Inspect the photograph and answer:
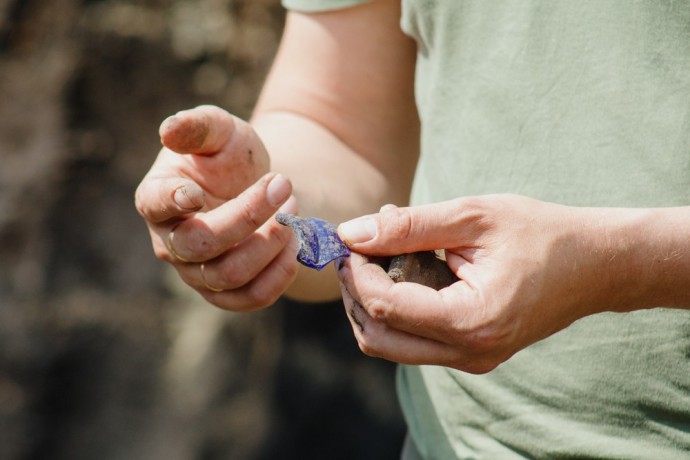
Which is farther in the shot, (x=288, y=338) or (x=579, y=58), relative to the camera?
(x=288, y=338)

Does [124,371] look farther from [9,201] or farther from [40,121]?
[40,121]

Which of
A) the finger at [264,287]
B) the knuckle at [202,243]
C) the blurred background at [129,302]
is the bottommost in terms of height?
the blurred background at [129,302]

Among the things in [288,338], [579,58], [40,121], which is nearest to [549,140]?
[579,58]

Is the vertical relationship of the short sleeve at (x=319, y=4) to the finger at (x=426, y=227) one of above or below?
above

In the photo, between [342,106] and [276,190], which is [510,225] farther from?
[342,106]

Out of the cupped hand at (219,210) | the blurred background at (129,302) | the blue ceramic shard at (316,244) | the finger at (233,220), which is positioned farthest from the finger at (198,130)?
the blurred background at (129,302)

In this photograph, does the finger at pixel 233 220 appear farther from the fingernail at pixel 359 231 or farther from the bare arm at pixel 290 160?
the fingernail at pixel 359 231

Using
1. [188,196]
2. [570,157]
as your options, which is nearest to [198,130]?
[188,196]
